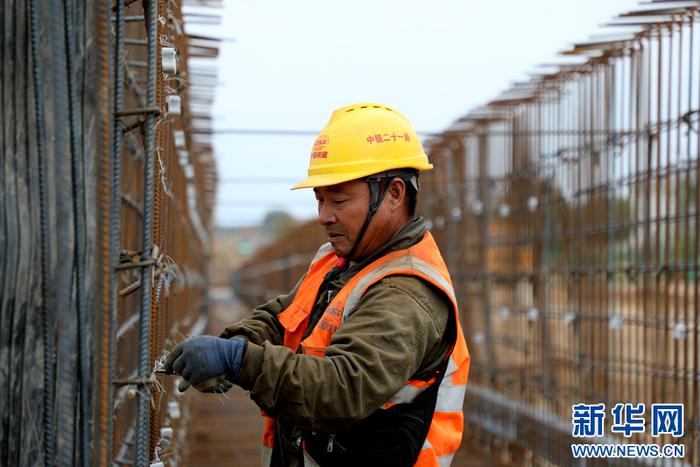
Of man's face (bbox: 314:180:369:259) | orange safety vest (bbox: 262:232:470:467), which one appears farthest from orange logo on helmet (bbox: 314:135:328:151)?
orange safety vest (bbox: 262:232:470:467)

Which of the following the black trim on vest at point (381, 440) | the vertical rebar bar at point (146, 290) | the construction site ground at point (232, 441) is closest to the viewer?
the vertical rebar bar at point (146, 290)

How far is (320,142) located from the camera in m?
3.11

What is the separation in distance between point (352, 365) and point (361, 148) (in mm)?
787

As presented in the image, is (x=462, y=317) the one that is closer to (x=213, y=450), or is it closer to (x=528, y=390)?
(x=528, y=390)

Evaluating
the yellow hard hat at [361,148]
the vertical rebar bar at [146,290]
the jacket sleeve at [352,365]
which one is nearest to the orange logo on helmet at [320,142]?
the yellow hard hat at [361,148]

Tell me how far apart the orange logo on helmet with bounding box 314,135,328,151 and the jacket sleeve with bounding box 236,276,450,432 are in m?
0.56

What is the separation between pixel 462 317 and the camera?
1076 cm

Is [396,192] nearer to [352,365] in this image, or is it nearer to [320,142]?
[320,142]

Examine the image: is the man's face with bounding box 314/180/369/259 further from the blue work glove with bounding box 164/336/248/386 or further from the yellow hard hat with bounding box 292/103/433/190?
the blue work glove with bounding box 164/336/248/386

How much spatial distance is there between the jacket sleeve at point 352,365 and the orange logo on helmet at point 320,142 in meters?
0.56

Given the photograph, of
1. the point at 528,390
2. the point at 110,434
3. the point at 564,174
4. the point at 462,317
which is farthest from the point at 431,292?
the point at 462,317

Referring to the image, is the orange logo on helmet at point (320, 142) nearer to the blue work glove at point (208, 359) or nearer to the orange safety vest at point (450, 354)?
the orange safety vest at point (450, 354)

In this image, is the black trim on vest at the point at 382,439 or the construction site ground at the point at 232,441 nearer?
the black trim on vest at the point at 382,439

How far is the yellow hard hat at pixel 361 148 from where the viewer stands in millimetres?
3008
